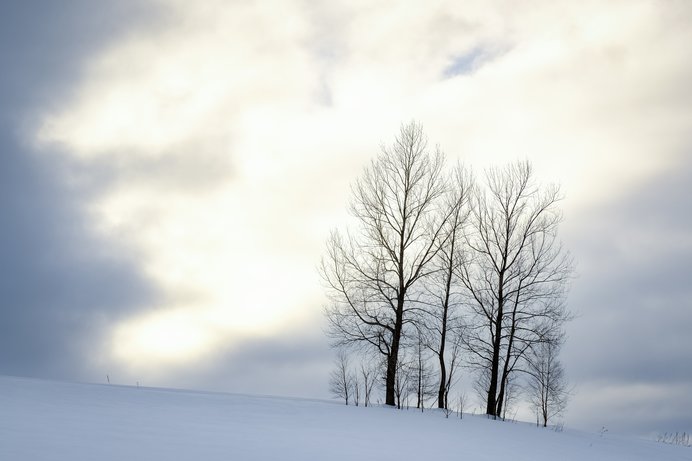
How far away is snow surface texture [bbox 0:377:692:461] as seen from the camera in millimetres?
9016

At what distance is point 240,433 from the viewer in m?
11.2

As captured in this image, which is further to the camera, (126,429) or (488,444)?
(488,444)

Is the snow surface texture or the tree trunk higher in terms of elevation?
the tree trunk

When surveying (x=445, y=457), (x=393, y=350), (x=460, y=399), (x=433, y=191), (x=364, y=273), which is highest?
(x=433, y=191)

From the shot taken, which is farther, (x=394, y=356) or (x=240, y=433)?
(x=394, y=356)

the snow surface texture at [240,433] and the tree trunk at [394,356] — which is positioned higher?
the tree trunk at [394,356]

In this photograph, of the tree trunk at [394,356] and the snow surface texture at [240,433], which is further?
the tree trunk at [394,356]

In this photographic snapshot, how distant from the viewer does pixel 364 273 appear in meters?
24.0

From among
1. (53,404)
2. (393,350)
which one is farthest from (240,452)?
(393,350)

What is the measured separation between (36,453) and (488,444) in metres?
9.24

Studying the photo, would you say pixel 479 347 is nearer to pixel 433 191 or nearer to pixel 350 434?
pixel 433 191

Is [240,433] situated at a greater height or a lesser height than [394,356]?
lesser

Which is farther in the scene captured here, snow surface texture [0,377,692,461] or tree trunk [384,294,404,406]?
tree trunk [384,294,404,406]

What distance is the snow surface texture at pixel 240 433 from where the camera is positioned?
355 inches
